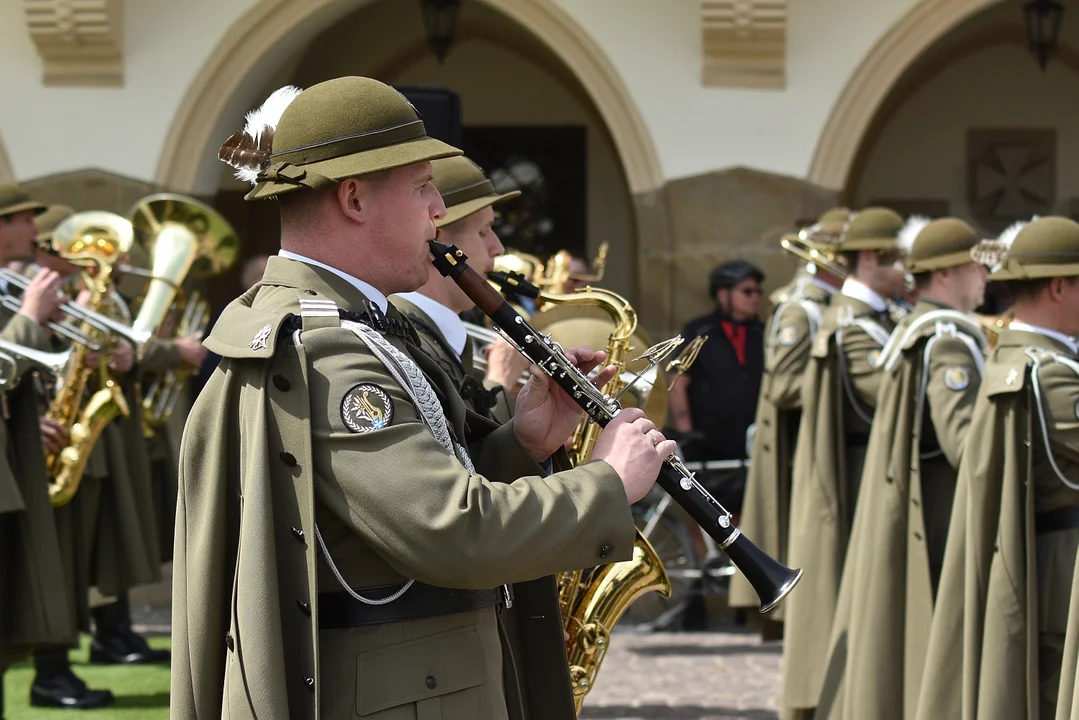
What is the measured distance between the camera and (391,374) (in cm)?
250

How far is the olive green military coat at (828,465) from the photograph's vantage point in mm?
6289

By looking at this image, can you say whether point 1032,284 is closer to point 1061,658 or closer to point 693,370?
point 1061,658

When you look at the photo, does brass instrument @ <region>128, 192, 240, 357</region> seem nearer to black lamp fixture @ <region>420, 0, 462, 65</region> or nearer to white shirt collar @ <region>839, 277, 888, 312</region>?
black lamp fixture @ <region>420, 0, 462, 65</region>

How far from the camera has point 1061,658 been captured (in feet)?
14.7

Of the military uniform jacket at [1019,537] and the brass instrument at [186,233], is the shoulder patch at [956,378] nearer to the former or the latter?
the military uniform jacket at [1019,537]

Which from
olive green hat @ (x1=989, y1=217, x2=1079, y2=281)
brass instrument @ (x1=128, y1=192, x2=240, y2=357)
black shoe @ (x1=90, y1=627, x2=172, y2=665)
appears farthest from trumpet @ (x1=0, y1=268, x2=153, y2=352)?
olive green hat @ (x1=989, y1=217, x2=1079, y2=281)

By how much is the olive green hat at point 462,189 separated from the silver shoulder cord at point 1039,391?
4.96 feet

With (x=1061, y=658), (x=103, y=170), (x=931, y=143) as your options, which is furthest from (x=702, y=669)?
(x=931, y=143)

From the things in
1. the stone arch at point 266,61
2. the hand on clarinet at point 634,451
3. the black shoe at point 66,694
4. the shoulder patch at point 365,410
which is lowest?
the black shoe at point 66,694

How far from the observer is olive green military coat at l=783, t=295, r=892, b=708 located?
6289 millimetres

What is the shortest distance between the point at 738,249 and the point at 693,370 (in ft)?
2.39

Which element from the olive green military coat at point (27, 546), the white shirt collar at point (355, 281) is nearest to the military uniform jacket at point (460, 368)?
the white shirt collar at point (355, 281)

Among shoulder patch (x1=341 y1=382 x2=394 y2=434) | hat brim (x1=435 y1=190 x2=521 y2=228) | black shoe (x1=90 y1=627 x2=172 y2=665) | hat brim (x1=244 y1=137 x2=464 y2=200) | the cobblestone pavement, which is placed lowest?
the cobblestone pavement

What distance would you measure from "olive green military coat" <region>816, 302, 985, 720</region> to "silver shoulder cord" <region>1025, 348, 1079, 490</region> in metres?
0.78
